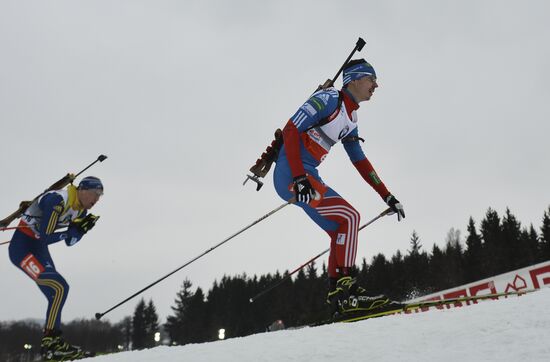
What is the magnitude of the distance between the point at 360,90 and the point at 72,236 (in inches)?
148

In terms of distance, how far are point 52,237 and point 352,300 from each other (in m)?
3.74

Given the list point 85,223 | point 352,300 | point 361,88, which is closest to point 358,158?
point 361,88

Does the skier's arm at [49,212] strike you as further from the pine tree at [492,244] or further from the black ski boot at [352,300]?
the pine tree at [492,244]

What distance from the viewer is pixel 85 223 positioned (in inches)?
208

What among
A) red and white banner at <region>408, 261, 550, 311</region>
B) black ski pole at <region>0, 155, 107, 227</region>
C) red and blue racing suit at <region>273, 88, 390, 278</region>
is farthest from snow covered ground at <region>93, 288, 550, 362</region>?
red and white banner at <region>408, 261, 550, 311</region>

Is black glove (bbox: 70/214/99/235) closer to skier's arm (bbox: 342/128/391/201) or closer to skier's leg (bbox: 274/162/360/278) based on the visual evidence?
skier's leg (bbox: 274/162/360/278)

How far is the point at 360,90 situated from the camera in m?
4.27

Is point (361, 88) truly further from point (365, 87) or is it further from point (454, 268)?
point (454, 268)

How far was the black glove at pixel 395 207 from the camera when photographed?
4.26 meters

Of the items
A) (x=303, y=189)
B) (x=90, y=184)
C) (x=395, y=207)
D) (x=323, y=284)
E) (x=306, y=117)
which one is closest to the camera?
(x=303, y=189)

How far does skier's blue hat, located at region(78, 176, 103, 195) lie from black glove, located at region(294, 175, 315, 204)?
2826 millimetres

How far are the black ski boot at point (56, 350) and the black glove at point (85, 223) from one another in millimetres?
1189

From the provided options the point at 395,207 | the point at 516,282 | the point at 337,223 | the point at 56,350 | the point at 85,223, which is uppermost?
the point at 85,223

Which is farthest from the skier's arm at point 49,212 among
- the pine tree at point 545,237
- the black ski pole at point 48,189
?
the pine tree at point 545,237
